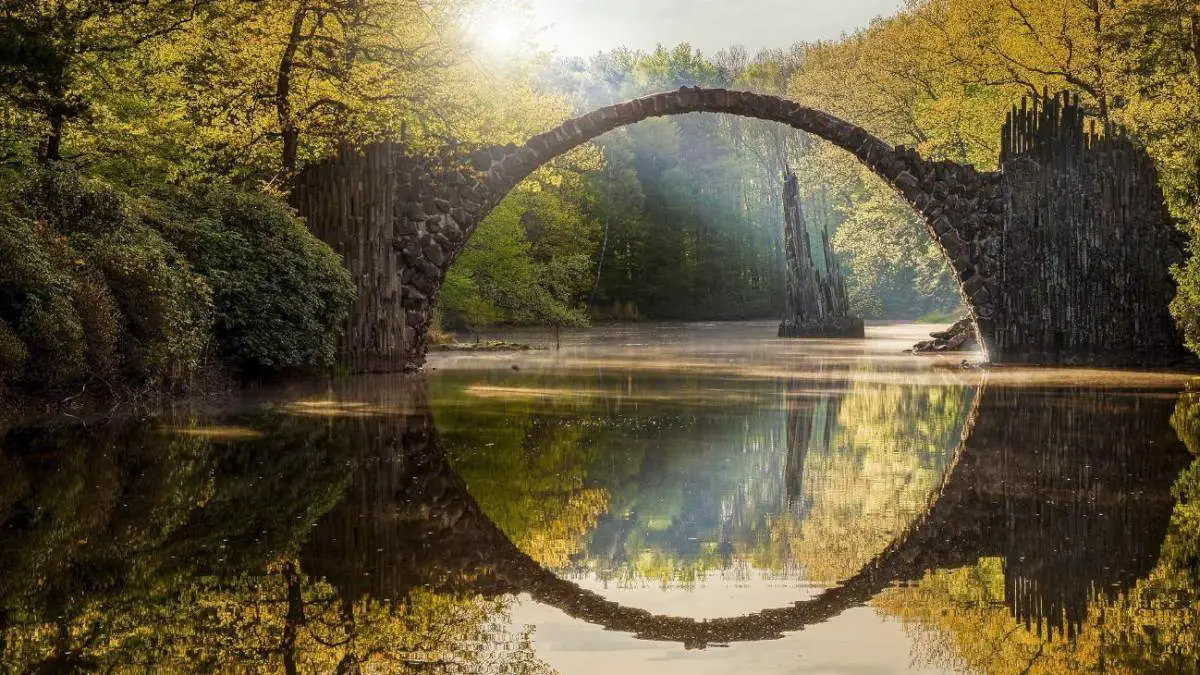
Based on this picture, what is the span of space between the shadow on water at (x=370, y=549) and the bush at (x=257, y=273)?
19.1 feet

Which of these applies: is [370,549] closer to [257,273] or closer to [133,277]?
[133,277]

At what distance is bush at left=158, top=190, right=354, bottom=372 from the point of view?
1756 cm

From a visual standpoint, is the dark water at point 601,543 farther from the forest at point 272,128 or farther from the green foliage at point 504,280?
the green foliage at point 504,280

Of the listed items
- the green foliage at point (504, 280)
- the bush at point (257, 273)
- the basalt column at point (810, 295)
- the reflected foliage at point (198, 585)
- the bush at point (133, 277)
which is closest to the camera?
the reflected foliage at point (198, 585)

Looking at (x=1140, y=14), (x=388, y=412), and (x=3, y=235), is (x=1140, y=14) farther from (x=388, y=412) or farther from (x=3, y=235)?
(x=3, y=235)

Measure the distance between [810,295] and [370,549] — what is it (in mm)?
33421

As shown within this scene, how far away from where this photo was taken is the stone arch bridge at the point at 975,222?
70.8 ft

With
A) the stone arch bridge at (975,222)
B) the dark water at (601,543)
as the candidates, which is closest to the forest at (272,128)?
the stone arch bridge at (975,222)

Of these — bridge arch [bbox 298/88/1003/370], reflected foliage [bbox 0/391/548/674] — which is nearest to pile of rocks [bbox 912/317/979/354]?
bridge arch [bbox 298/88/1003/370]

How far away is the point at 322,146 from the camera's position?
20922mm

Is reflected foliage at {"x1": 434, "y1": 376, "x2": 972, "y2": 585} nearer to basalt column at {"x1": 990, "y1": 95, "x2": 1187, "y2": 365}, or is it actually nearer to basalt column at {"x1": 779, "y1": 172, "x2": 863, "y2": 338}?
basalt column at {"x1": 990, "y1": 95, "x2": 1187, "y2": 365}

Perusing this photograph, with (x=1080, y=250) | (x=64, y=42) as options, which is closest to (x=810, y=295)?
(x=1080, y=250)

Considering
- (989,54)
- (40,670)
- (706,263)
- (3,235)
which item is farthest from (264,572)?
(706,263)

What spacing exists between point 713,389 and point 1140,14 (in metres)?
13.2
